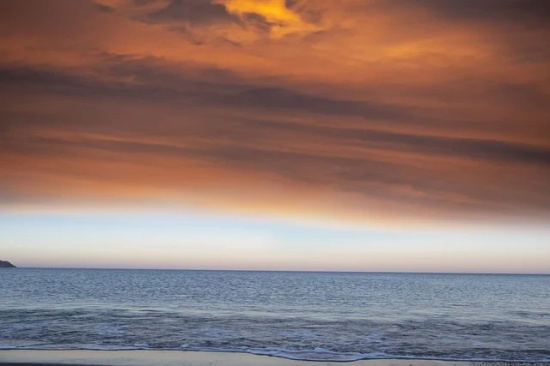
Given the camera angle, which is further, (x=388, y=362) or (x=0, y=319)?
(x=0, y=319)

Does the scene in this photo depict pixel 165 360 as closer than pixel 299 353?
Yes

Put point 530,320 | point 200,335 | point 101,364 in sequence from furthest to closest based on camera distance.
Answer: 1. point 530,320
2. point 200,335
3. point 101,364

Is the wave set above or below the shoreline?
below

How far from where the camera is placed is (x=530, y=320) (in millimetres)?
35250

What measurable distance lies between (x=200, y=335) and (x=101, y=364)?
923 centimetres

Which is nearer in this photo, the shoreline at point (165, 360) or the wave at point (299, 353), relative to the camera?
the shoreline at point (165, 360)

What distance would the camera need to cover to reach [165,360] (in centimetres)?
1634

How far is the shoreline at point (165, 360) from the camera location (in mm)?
15547

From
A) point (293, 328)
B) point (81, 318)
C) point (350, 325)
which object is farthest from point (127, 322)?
point (350, 325)

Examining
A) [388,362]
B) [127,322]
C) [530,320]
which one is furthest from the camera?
[530,320]

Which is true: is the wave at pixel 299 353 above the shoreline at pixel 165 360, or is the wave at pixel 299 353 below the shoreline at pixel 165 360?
below

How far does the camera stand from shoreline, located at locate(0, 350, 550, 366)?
15.5m

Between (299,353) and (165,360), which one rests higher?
(165,360)

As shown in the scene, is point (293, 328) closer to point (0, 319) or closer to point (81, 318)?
point (81, 318)
